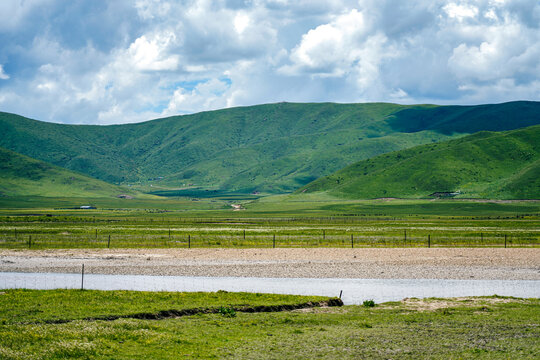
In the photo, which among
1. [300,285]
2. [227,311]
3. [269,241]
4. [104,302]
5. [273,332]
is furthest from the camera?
[269,241]

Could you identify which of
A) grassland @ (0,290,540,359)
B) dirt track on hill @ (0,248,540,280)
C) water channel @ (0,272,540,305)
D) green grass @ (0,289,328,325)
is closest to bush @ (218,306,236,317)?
grassland @ (0,290,540,359)

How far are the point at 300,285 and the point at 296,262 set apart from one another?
490 inches

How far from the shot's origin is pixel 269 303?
29.8m

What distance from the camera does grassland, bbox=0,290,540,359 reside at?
1941cm

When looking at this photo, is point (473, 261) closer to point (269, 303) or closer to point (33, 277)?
point (269, 303)

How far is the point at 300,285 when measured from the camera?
3956cm

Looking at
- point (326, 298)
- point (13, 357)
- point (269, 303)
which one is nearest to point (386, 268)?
point (326, 298)

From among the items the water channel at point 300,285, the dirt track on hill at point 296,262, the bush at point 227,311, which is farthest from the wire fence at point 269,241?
the bush at point 227,311

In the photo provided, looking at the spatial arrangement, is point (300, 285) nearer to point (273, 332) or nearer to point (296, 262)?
point (296, 262)

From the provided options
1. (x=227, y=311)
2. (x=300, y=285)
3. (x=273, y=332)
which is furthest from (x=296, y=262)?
(x=273, y=332)

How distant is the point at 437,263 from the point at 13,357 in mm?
41053

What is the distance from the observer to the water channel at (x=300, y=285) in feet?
119

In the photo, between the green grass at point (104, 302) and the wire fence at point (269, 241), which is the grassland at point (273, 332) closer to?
the green grass at point (104, 302)

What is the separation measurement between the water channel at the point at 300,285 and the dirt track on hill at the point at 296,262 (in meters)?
2.28
